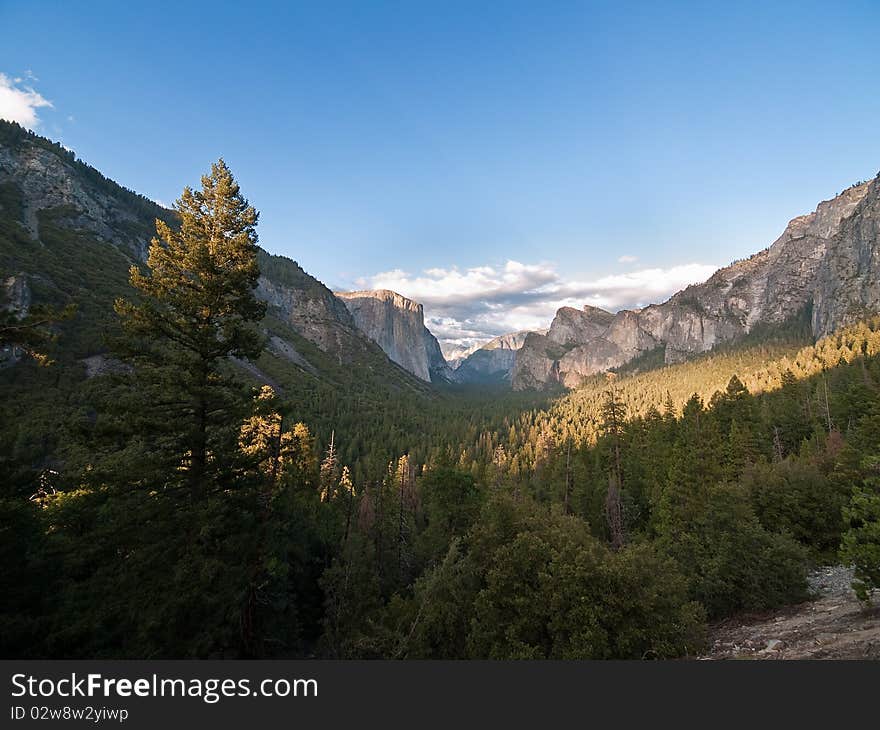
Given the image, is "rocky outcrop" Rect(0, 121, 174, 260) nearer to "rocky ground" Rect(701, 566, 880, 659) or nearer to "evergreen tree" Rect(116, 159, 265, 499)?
"evergreen tree" Rect(116, 159, 265, 499)

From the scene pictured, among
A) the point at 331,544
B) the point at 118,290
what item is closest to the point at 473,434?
the point at 331,544

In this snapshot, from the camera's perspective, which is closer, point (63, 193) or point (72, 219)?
point (72, 219)

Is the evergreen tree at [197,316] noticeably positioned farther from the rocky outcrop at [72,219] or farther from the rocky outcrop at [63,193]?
the rocky outcrop at [63,193]

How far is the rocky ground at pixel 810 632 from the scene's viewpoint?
7.43 meters

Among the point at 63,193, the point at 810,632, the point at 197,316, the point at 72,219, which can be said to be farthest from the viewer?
the point at 63,193

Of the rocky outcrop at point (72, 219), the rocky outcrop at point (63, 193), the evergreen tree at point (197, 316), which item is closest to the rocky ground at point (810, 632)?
the evergreen tree at point (197, 316)

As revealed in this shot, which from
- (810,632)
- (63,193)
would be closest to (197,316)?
(810,632)

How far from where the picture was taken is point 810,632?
9023 millimetres

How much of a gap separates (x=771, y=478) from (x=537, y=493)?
86.9 feet

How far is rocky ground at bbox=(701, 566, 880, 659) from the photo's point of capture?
→ 7.43 meters

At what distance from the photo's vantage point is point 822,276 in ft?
490

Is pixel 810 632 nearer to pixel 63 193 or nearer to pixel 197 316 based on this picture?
pixel 197 316

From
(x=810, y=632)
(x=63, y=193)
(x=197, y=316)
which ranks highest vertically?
(x=63, y=193)

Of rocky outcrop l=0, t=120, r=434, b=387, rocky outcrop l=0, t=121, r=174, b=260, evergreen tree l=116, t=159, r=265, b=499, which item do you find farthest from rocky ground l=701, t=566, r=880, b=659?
rocky outcrop l=0, t=121, r=174, b=260
